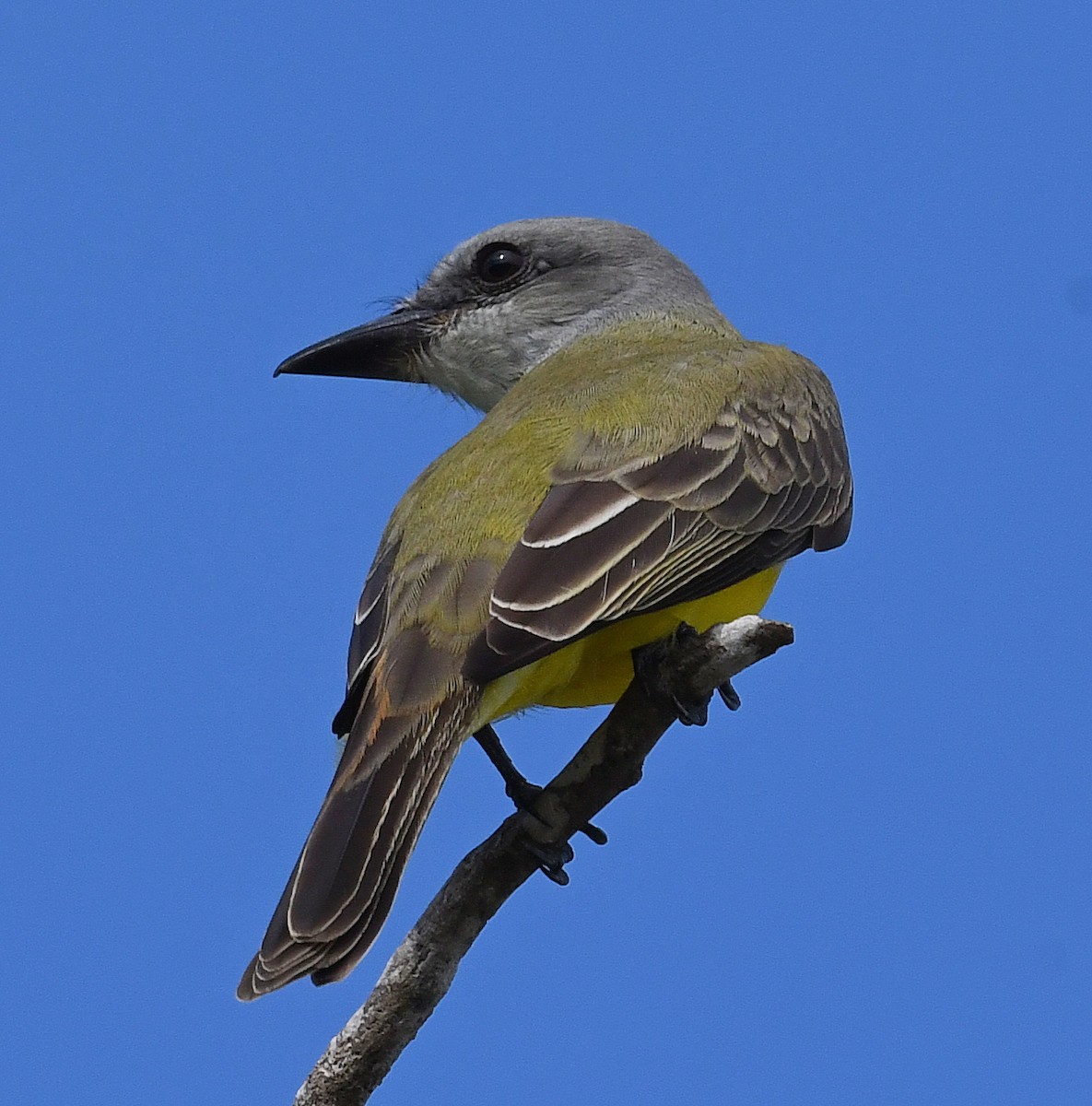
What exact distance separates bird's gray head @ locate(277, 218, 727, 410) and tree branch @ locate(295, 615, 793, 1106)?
3.06 metres

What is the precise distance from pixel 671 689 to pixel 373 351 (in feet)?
12.1

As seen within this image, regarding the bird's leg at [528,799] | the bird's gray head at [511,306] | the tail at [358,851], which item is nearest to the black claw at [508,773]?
the bird's leg at [528,799]

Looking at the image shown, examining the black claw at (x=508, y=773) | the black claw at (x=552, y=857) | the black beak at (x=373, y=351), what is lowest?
the black claw at (x=552, y=857)

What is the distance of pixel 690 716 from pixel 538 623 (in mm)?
514

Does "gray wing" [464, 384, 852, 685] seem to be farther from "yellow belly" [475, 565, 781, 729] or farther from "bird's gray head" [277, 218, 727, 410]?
"bird's gray head" [277, 218, 727, 410]

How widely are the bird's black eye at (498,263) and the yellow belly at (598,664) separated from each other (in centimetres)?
255

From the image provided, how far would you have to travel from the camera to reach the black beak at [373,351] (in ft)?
27.0

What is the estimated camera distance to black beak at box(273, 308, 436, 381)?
8.22 meters

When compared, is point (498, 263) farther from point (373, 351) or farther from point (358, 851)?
point (358, 851)

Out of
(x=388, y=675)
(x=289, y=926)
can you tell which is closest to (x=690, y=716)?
(x=388, y=675)

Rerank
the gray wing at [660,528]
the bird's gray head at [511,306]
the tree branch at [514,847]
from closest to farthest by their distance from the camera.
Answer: the tree branch at [514,847], the gray wing at [660,528], the bird's gray head at [511,306]

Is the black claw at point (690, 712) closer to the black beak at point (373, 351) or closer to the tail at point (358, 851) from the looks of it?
the tail at point (358, 851)

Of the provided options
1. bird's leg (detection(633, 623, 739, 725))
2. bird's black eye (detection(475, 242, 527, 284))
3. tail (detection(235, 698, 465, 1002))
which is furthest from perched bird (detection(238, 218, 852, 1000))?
bird's black eye (detection(475, 242, 527, 284))

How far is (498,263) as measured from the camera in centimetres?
820
